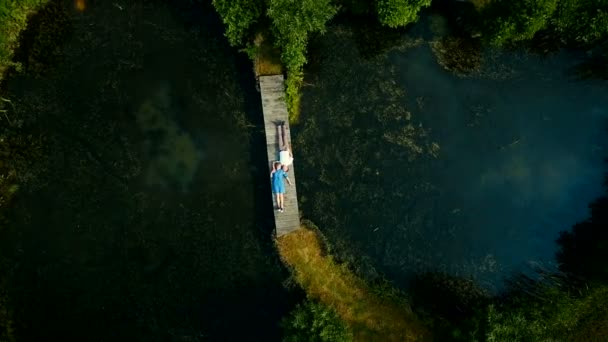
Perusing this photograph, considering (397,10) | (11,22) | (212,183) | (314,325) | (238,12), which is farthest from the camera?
(212,183)

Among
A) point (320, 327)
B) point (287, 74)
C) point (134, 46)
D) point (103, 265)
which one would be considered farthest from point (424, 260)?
point (134, 46)

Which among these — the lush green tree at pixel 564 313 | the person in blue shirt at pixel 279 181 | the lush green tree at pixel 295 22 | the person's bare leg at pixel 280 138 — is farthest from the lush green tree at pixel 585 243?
the lush green tree at pixel 295 22

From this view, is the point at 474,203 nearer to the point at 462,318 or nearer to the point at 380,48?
the point at 462,318

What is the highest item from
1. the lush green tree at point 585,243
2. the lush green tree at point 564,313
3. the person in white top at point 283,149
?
the person in white top at point 283,149

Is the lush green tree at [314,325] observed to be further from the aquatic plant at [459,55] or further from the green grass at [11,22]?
the green grass at [11,22]

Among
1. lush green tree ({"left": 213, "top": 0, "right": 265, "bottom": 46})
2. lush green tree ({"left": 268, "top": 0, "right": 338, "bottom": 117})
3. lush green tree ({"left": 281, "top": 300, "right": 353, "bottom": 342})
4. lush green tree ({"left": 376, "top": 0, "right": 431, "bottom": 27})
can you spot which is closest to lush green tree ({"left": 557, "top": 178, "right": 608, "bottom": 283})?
lush green tree ({"left": 281, "top": 300, "right": 353, "bottom": 342})

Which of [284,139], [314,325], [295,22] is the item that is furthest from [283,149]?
[314,325]

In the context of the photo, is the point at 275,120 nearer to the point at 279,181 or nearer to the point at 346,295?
the point at 279,181
